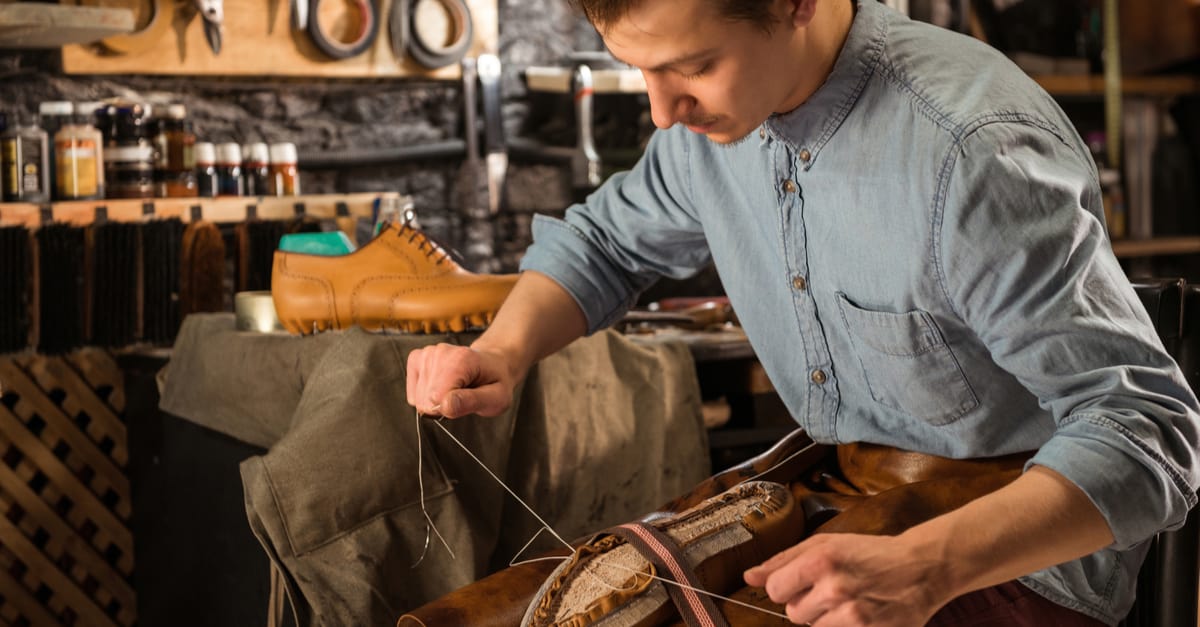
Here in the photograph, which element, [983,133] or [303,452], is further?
[303,452]

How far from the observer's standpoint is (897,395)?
1126 mm

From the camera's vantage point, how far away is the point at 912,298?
106 cm

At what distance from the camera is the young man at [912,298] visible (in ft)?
2.80

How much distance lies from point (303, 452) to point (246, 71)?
2.06m

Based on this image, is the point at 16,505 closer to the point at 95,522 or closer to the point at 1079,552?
the point at 95,522

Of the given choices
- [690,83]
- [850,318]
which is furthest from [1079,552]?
[690,83]

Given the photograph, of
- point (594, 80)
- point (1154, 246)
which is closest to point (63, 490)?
point (594, 80)

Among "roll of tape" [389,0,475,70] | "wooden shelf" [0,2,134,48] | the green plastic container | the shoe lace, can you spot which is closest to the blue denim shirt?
the shoe lace

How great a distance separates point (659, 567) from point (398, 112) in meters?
2.76

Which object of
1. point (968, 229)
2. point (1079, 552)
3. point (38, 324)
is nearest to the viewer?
point (1079, 552)

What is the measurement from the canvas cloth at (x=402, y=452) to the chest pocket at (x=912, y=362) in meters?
0.55

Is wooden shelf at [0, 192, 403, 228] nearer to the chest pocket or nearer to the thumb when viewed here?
the thumb

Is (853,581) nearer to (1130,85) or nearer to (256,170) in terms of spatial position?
(256,170)

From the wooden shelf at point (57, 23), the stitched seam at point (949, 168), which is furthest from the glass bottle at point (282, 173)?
the stitched seam at point (949, 168)
